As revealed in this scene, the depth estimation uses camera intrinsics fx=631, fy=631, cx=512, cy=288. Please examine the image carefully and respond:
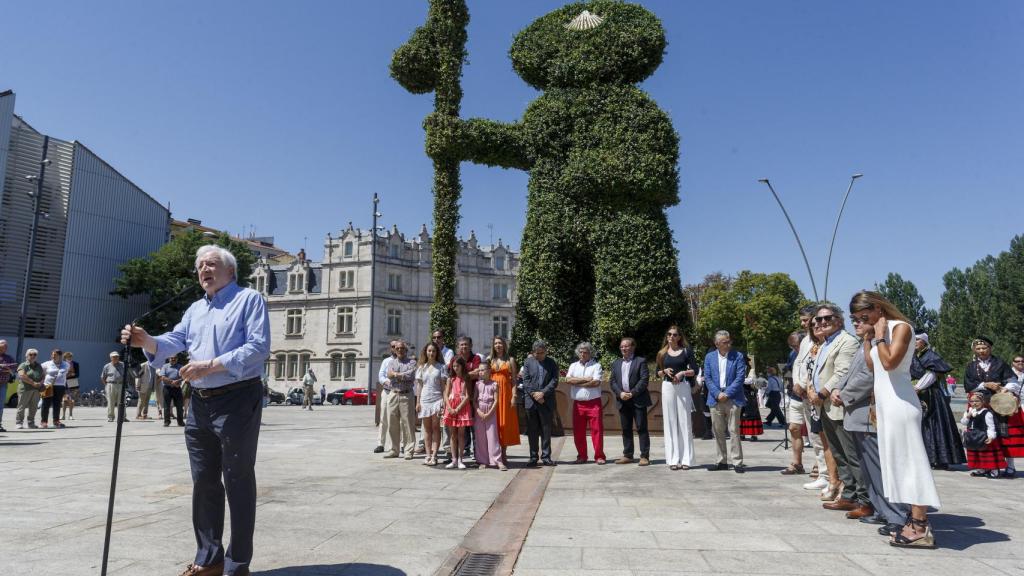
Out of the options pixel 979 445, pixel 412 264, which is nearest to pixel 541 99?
pixel 979 445

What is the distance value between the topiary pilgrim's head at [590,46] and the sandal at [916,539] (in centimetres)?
1231

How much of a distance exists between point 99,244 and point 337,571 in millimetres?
44865

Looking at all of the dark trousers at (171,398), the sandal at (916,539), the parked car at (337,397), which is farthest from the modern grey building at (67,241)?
the sandal at (916,539)

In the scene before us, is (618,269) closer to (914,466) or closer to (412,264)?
(914,466)

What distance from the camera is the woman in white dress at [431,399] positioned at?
29.8 feet

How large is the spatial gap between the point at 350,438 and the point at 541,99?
8.89 meters

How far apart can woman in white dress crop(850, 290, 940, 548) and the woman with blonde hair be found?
4.13m

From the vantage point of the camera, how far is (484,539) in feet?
15.0

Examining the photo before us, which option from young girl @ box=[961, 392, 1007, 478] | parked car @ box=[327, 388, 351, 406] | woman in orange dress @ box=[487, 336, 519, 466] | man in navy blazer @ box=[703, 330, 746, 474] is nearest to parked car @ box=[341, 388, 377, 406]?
parked car @ box=[327, 388, 351, 406]

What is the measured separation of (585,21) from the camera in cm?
1518

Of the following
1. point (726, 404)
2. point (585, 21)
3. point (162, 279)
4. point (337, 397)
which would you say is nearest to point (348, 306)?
point (337, 397)

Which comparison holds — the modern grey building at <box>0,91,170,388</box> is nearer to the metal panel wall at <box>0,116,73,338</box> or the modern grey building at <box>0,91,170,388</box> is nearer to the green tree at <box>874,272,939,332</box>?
the metal panel wall at <box>0,116,73,338</box>

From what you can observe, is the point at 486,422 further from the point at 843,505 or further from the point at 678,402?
the point at 843,505

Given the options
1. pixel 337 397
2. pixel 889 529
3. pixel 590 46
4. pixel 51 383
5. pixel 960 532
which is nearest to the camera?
pixel 889 529
